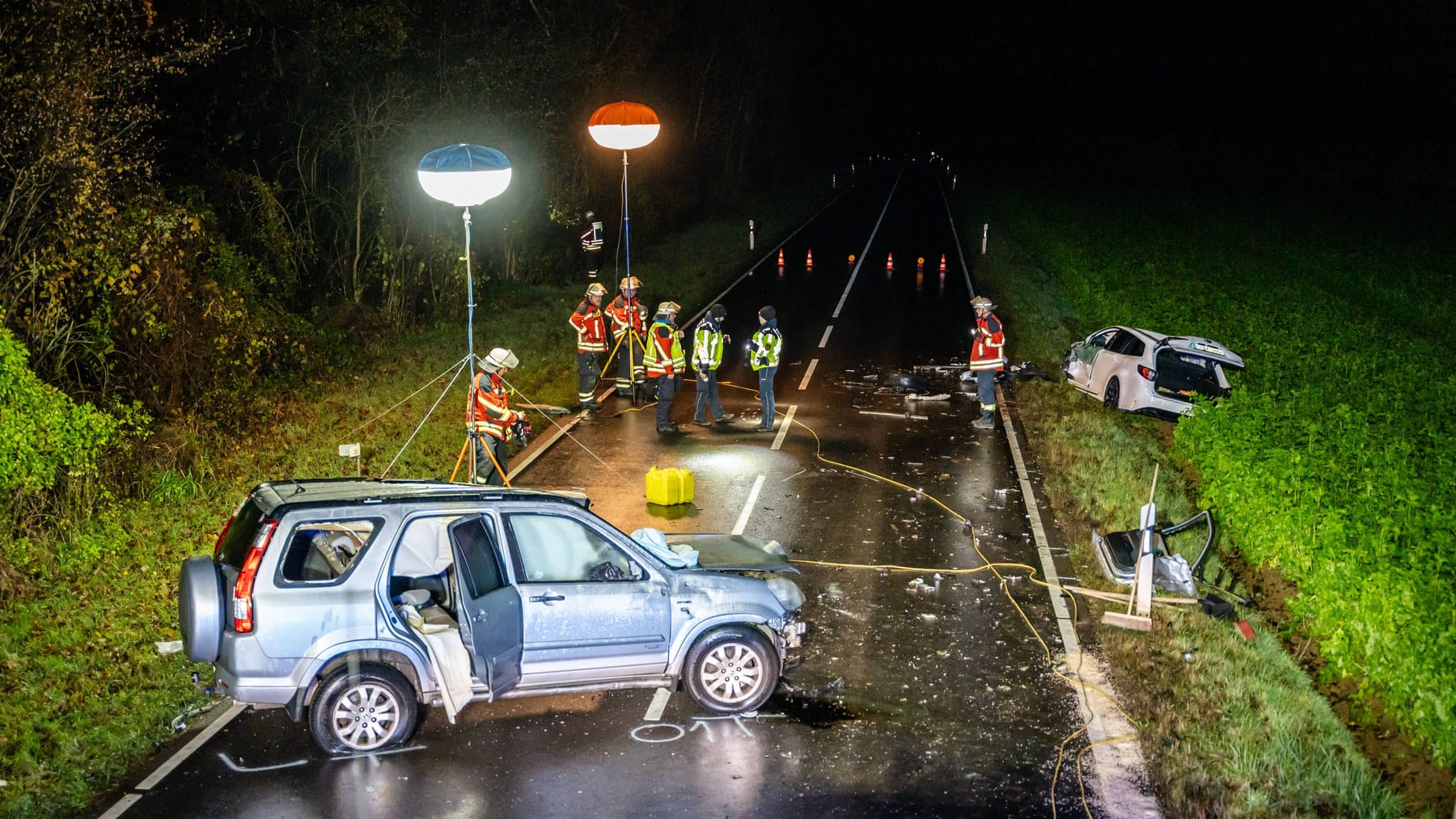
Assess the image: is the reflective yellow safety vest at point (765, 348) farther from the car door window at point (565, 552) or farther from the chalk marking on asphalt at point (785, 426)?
the car door window at point (565, 552)

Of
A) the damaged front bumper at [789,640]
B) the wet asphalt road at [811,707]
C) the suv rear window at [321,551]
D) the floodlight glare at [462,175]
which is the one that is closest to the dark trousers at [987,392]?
the wet asphalt road at [811,707]

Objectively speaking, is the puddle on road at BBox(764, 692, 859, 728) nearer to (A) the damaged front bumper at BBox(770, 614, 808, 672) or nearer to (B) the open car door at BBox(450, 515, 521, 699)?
(A) the damaged front bumper at BBox(770, 614, 808, 672)

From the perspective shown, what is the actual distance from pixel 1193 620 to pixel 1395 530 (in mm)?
1711

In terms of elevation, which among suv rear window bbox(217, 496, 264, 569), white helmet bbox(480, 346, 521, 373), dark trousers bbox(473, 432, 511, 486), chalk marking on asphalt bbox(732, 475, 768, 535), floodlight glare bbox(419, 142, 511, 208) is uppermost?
floodlight glare bbox(419, 142, 511, 208)

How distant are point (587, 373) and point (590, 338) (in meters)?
0.52

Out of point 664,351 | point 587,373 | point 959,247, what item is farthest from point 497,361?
point 959,247

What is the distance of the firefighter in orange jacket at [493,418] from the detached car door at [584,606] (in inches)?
169

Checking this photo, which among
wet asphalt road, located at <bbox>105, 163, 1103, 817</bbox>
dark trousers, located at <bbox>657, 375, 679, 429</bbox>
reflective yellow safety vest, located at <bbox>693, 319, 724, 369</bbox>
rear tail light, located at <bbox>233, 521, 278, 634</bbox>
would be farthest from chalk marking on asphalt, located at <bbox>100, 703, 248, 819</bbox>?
reflective yellow safety vest, located at <bbox>693, 319, 724, 369</bbox>

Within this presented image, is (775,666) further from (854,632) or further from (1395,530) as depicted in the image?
Answer: (1395,530)

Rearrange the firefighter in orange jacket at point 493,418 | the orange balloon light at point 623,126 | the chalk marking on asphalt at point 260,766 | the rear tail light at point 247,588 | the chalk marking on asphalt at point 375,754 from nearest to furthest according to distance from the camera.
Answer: the rear tail light at point 247,588
the chalk marking on asphalt at point 260,766
the chalk marking on asphalt at point 375,754
the firefighter in orange jacket at point 493,418
the orange balloon light at point 623,126

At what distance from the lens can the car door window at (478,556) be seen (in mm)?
7488

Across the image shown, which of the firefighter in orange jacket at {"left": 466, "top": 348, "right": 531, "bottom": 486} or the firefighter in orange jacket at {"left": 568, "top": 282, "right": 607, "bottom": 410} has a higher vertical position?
the firefighter in orange jacket at {"left": 568, "top": 282, "right": 607, "bottom": 410}

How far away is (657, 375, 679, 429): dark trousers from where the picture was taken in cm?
1614

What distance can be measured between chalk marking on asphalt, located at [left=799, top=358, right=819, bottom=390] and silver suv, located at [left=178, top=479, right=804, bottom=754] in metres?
11.7
